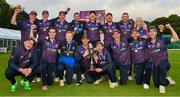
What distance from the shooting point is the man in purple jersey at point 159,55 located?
1048 centimetres

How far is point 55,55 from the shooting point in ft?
37.6

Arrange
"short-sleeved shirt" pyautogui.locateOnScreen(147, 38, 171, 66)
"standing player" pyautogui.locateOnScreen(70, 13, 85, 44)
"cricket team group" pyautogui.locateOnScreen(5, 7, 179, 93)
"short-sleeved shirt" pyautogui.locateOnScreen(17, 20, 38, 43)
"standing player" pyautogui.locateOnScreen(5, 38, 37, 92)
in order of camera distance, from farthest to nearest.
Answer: "standing player" pyautogui.locateOnScreen(70, 13, 85, 44) < "short-sleeved shirt" pyautogui.locateOnScreen(17, 20, 38, 43) < "short-sleeved shirt" pyautogui.locateOnScreen(147, 38, 171, 66) < "cricket team group" pyautogui.locateOnScreen(5, 7, 179, 93) < "standing player" pyautogui.locateOnScreen(5, 38, 37, 92)

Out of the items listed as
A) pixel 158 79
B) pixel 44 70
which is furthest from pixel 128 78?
pixel 44 70

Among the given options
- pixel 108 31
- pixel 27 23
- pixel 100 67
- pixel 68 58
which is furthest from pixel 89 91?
pixel 27 23

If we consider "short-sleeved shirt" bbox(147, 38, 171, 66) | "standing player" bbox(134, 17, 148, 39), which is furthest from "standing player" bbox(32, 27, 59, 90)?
"short-sleeved shirt" bbox(147, 38, 171, 66)

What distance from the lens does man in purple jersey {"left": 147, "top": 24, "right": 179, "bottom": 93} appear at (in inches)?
412

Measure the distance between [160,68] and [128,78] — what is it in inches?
91.5

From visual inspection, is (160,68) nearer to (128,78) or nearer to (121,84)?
(121,84)

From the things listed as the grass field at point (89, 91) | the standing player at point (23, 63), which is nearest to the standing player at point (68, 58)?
the grass field at point (89, 91)

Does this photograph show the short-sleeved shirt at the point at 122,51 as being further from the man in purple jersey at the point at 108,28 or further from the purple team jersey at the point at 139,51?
the man in purple jersey at the point at 108,28

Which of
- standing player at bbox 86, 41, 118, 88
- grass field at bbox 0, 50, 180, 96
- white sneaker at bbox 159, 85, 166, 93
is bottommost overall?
grass field at bbox 0, 50, 180, 96

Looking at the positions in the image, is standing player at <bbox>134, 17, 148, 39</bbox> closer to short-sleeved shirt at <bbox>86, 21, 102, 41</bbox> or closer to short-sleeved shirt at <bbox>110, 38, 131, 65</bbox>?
short-sleeved shirt at <bbox>110, 38, 131, 65</bbox>

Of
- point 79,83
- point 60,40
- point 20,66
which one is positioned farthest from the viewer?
point 60,40

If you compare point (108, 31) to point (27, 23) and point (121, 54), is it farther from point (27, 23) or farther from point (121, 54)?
point (27, 23)
